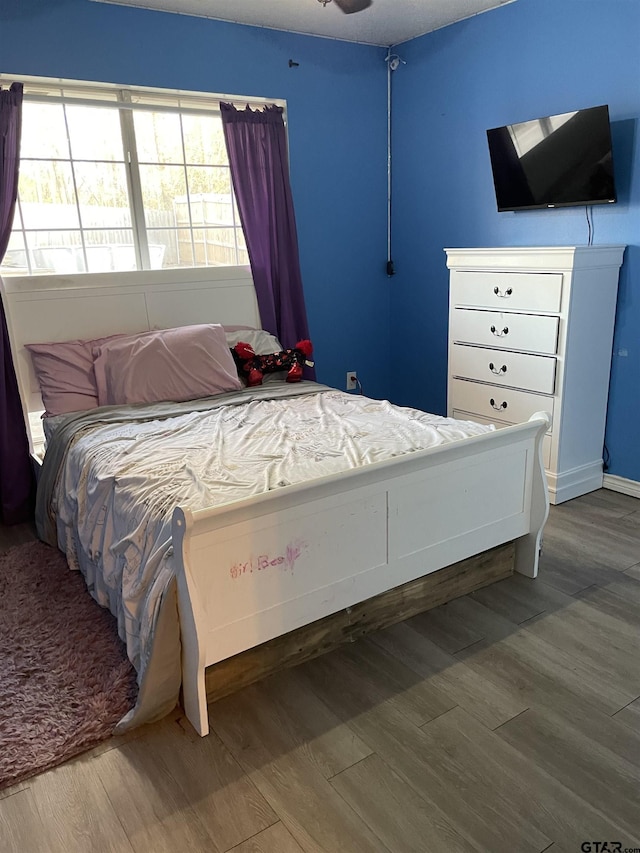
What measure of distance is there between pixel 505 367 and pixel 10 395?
102 inches

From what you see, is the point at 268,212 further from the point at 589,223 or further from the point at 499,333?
the point at 589,223

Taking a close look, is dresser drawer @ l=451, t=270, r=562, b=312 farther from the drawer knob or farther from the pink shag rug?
the pink shag rug

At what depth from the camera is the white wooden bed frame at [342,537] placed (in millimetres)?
1778

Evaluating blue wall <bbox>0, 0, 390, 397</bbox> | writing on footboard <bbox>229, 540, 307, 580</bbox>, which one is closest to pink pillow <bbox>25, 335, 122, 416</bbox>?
blue wall <bbox>0, 0, 390, 397</bbox>

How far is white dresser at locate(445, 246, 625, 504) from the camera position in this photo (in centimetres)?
314

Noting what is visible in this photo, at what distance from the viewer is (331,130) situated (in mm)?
4062

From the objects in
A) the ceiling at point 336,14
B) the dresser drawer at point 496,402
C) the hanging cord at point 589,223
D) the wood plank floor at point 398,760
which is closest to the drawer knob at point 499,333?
the dresser drawer at point 496,402

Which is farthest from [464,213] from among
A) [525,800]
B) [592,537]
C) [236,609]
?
[525,800]

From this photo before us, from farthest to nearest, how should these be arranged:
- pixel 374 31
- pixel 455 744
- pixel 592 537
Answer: pixel 374 31
pixel 592 537
pixel 455 744

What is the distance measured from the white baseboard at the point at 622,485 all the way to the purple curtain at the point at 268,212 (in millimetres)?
1835

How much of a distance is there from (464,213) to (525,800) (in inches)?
130

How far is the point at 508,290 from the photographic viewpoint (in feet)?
11.1

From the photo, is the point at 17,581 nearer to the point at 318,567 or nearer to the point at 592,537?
the point at 318,567

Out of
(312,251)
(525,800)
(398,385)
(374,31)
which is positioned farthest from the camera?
(398,385)
